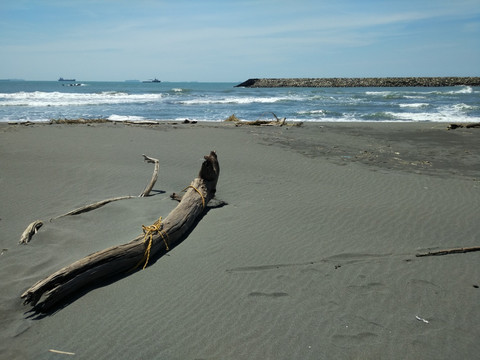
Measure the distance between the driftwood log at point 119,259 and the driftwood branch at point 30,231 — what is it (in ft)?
4.48

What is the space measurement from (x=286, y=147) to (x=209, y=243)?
6.80 m

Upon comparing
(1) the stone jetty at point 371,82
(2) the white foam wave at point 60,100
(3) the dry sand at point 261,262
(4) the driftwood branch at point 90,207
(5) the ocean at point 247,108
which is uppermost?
(1) the stone jetty at point 371,82

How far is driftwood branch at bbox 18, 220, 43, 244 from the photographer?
15.5ft

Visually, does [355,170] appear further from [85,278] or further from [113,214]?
[85,278]

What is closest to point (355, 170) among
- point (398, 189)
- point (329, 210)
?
point (398, 189)

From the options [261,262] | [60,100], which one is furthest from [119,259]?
[60,100]

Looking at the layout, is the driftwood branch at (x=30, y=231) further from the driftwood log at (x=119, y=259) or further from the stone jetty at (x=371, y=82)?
the stone jetty at (x=371, y=82)

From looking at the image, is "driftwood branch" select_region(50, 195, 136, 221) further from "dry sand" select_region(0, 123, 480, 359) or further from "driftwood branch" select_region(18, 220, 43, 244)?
"driftwood branch" select_region(18, 220, 43, 244)

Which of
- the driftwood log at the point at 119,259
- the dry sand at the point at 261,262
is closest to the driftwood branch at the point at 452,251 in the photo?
the dry sand at the point at 261,262

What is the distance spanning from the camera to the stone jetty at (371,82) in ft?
247

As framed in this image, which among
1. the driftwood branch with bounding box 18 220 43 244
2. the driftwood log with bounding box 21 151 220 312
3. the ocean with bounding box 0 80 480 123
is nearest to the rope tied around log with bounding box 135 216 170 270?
the driftwood log with bounding box 21 151 220 312

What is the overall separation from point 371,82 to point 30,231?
85404 mm

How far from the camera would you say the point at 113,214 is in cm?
560

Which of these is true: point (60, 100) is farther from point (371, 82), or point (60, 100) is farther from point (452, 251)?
point (371, 82)
